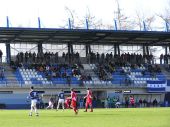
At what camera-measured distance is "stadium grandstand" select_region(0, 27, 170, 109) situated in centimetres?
6069

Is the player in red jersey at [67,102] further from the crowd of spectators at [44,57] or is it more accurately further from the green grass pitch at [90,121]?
the green grass pitch at [90,121]

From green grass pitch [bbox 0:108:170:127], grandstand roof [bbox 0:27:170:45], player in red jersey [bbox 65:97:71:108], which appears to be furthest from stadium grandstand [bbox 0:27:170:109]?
green grass pitch [bbox 0:108:170:127]

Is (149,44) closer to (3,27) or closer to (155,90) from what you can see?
(155,90)

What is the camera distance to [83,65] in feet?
222

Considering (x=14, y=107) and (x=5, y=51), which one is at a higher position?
(x=5, y=51)

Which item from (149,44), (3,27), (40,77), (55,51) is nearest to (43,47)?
(55,51)

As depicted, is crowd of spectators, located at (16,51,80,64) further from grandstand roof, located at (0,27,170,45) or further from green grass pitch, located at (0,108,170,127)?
green grass pitch, located at (0,108,170,127)

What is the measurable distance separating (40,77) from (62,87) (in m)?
3.21

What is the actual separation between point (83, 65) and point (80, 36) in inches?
186

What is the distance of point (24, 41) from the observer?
65812mm

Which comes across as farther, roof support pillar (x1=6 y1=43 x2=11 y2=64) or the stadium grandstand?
roof support pillar (x1=6 y1=43 x2=11 y2=64)

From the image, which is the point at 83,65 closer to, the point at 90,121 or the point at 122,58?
the point at 122,58

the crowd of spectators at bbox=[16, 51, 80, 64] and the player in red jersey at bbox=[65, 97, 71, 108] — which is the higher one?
the crowd of spectators at bbox=[16, 51, 80, 64]

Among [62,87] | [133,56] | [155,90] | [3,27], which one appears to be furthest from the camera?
[133,56]
